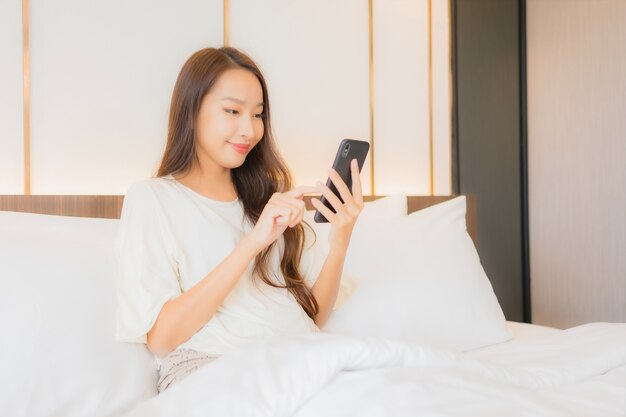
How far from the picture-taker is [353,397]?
0.89 m

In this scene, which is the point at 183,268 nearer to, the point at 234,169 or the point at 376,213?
the point at 234,169

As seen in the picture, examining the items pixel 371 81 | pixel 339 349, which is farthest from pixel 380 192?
pixel 339 349

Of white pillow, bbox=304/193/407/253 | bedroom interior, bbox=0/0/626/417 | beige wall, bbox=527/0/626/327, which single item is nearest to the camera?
bedroom interior, bbox=0/0/626/417

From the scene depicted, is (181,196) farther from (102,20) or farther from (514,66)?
(514,66)

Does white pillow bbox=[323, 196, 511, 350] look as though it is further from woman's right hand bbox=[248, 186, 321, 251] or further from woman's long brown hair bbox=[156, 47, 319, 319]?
woman's right hand bbox=[248, 186, 321, 251]

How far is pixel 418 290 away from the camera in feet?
5.41

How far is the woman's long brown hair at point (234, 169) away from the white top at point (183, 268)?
4cm

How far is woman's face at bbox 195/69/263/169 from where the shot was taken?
142cm

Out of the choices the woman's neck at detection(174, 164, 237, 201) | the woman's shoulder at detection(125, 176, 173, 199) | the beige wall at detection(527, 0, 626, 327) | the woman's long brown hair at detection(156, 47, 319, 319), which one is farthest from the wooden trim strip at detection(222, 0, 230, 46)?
the beige wall at detection(527, 0, 626, 327)

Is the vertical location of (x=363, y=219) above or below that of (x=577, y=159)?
below

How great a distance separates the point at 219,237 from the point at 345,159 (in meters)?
0.34

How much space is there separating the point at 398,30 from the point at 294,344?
1717mm

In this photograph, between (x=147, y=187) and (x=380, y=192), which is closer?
(x=147, y=187)

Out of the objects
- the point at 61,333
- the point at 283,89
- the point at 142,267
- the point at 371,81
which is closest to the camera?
the point at 61,333
